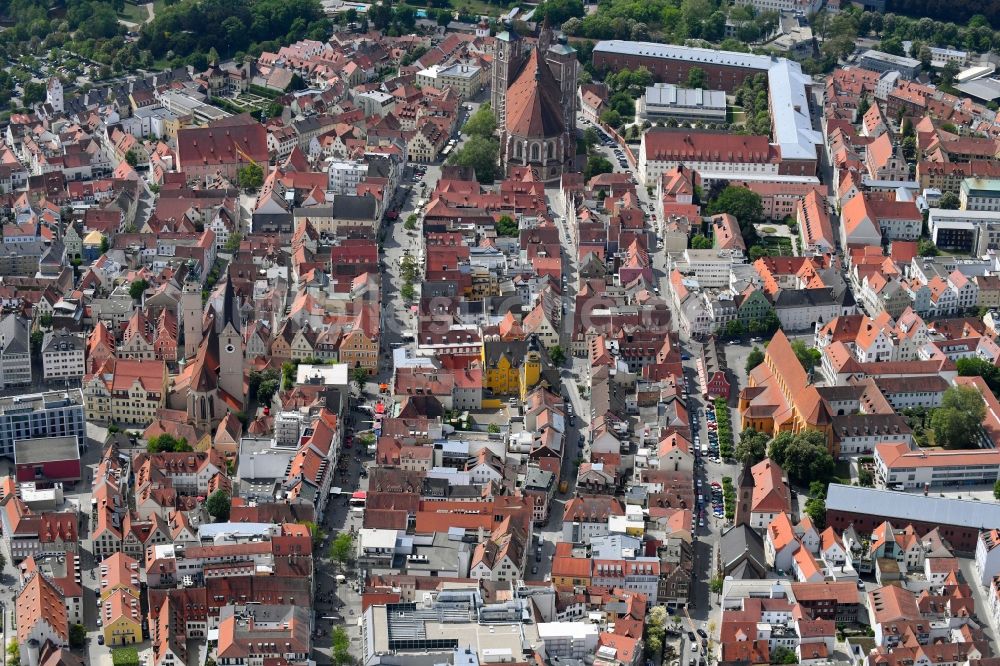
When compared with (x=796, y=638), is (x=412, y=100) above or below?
below

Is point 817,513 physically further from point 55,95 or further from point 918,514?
point 55,95

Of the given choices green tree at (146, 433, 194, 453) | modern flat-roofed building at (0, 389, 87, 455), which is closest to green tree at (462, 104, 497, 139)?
green tree at (146, 433, 194, 453)

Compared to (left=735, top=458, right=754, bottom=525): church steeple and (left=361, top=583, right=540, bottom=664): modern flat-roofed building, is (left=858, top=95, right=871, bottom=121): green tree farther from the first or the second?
(left=361, top=583, right=540, bottom=664): modern flat-roofed building

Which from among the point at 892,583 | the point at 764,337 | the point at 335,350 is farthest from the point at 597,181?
the point at 892,583

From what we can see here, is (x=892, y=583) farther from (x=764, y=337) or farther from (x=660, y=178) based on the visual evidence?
(x=660, y=178)

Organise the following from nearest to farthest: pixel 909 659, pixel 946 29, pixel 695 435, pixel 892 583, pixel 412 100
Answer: pixel 909 659
pixel 892 583
pixel 695 435
pixel 412 100
pixel 946 29

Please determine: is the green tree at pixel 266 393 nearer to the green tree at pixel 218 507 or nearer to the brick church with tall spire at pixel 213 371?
the brick church with tall spire at pixel 213 371

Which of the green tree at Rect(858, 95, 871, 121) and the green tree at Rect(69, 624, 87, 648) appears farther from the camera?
the green tree at Rect(858, 95, 871, 121)
